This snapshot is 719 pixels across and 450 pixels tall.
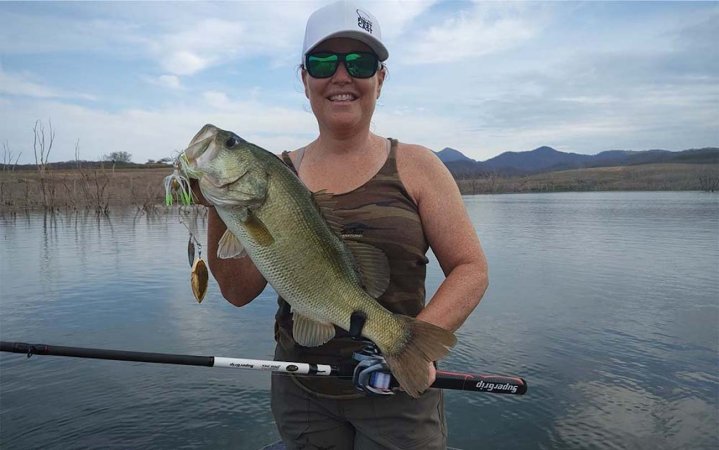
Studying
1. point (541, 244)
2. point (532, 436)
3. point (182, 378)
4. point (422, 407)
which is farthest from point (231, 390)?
point (541, 244)

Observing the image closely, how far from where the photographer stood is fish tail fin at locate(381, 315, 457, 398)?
2.33 m

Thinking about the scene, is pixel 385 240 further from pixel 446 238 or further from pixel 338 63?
pixel 338 63

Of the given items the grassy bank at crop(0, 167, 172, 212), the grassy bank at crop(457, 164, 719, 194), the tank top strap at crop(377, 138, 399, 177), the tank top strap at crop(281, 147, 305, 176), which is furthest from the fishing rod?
the grassy bank at crop(457, 164, 719, 194)

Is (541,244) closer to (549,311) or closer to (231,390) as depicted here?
(549,311)

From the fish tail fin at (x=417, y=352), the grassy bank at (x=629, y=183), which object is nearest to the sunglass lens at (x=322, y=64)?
the fish tail fin at (x=417, y=352)

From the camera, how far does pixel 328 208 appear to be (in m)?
2.50

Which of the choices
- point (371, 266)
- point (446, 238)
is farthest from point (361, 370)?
point (446, 238)

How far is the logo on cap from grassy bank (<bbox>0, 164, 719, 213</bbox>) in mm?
1522

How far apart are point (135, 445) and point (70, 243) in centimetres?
1740

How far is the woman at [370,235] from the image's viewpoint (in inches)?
101

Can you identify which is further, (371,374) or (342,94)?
(342,94)

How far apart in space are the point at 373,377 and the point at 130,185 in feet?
163

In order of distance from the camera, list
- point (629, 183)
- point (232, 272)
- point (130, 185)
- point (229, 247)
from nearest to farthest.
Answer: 1. point (229, 247)
2. point (232, 272)
3. point (130, 185)
4. point (629, 183)

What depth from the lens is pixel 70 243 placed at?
20672 millimetres
